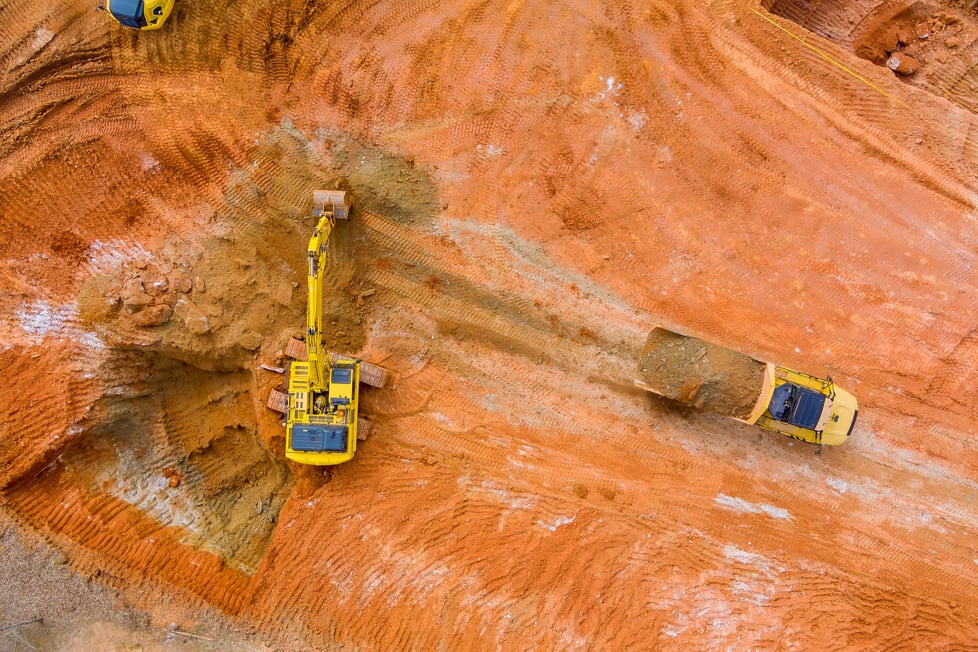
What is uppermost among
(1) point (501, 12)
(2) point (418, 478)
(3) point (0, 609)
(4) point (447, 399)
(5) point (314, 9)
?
(1) point (501, 12)

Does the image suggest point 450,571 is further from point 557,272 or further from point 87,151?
point 87,151

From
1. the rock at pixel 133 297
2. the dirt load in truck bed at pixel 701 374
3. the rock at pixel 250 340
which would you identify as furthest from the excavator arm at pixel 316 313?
the dirt load in truck bed at pixel 701 374

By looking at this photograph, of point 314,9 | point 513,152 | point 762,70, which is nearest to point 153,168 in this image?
point 314,9

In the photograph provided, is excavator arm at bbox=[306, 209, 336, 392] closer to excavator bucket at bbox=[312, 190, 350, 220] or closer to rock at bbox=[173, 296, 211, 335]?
excavator bucket at bbox=[312, 190, 350, 220]

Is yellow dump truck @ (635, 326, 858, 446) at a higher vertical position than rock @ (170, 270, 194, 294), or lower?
higher

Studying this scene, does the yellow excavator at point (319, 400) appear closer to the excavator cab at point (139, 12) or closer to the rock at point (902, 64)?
the excavator cab at point (139, 12)

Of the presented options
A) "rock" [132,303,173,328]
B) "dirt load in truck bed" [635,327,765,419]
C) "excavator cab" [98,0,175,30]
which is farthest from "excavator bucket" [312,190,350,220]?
"dirt load in truck bed" [635,327,765,419]
